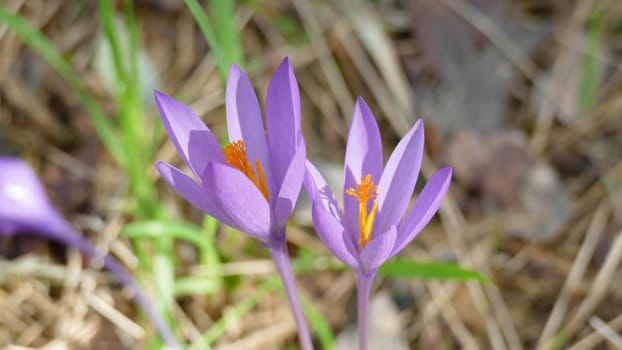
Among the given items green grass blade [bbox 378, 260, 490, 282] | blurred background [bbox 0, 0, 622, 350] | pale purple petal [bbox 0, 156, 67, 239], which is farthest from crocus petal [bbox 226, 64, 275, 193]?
pale purple petal [bbox 0, 156, 67, 239]

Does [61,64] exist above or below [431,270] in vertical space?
above

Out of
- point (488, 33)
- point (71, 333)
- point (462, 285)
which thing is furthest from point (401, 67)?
point (71, 333)

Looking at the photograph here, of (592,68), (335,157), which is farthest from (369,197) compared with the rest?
(592,68)

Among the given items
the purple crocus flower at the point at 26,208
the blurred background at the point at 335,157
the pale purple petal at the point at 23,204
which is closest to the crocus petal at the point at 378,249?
the blurred background at the point at 335,157

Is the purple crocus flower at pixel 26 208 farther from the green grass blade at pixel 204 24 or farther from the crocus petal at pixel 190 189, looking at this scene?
the crocus petal at pixel 190 189

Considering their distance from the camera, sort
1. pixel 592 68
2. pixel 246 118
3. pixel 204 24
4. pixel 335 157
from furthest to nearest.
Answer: pixel 592 68, pixel 335 157, pixel 204 24, pixel 246 118

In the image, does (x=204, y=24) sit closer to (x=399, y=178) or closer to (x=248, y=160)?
(x=248, y=160)

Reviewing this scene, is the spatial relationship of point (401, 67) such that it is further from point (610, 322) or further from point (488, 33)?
point (610, 322)
